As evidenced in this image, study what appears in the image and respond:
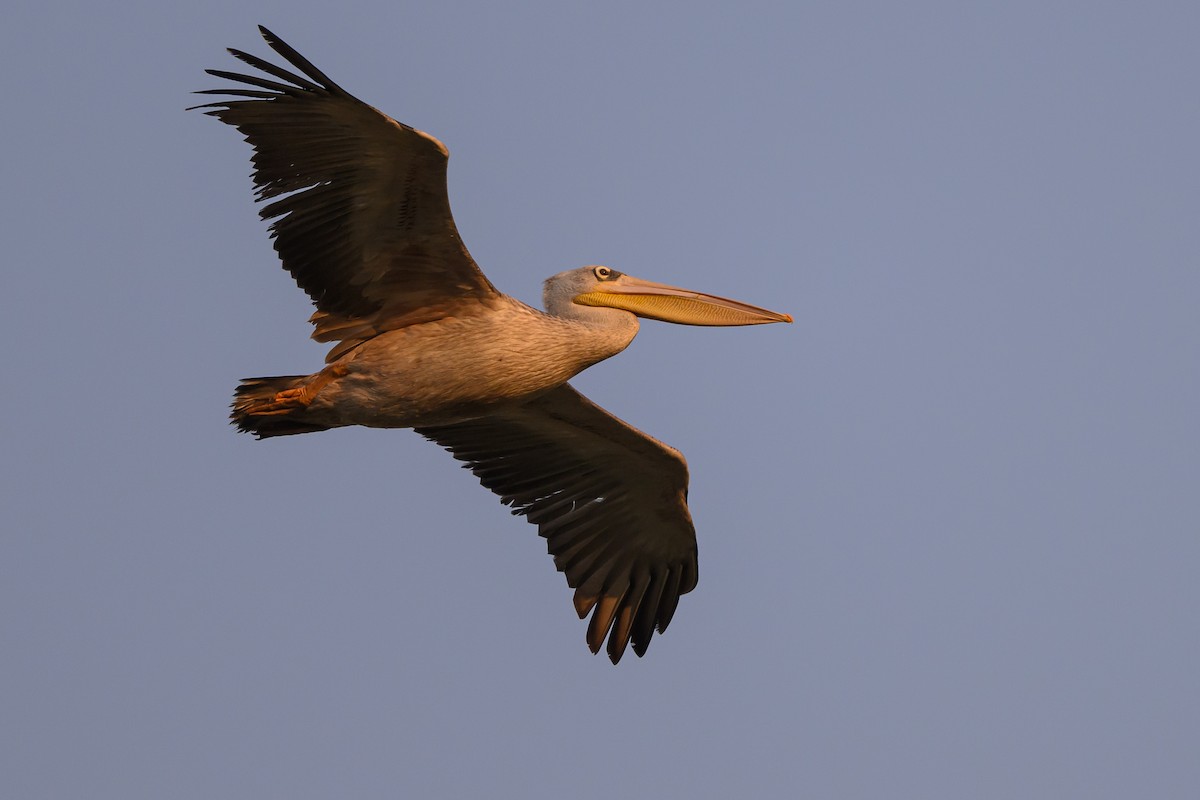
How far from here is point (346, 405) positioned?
1046 cm

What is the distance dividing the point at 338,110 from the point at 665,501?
12.9ft

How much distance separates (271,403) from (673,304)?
2.75 meters

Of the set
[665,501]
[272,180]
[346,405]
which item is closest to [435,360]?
[346,405]

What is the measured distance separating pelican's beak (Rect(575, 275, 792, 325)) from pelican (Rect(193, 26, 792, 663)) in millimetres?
10

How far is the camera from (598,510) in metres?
12.2

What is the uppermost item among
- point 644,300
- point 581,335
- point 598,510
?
point 644,300

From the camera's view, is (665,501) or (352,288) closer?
(352,288)

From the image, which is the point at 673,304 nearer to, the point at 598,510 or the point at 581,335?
the point at 581,335

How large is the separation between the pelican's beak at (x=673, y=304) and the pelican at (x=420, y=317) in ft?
Answer: 0.03

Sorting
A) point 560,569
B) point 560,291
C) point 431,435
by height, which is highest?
point 560,291

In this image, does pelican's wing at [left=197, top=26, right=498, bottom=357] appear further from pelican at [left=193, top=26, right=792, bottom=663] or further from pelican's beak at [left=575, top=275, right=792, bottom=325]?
pelican's beak at [left=575, top=275, right=792, bottom=325]

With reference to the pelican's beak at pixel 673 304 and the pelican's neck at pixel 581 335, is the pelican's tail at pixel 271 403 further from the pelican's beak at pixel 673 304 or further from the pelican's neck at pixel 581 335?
the pelican's beak at pixel 673 304

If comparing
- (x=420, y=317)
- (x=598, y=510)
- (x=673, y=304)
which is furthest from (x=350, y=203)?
(x=598, y=510)

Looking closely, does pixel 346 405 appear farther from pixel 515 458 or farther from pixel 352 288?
pixel 515 458
